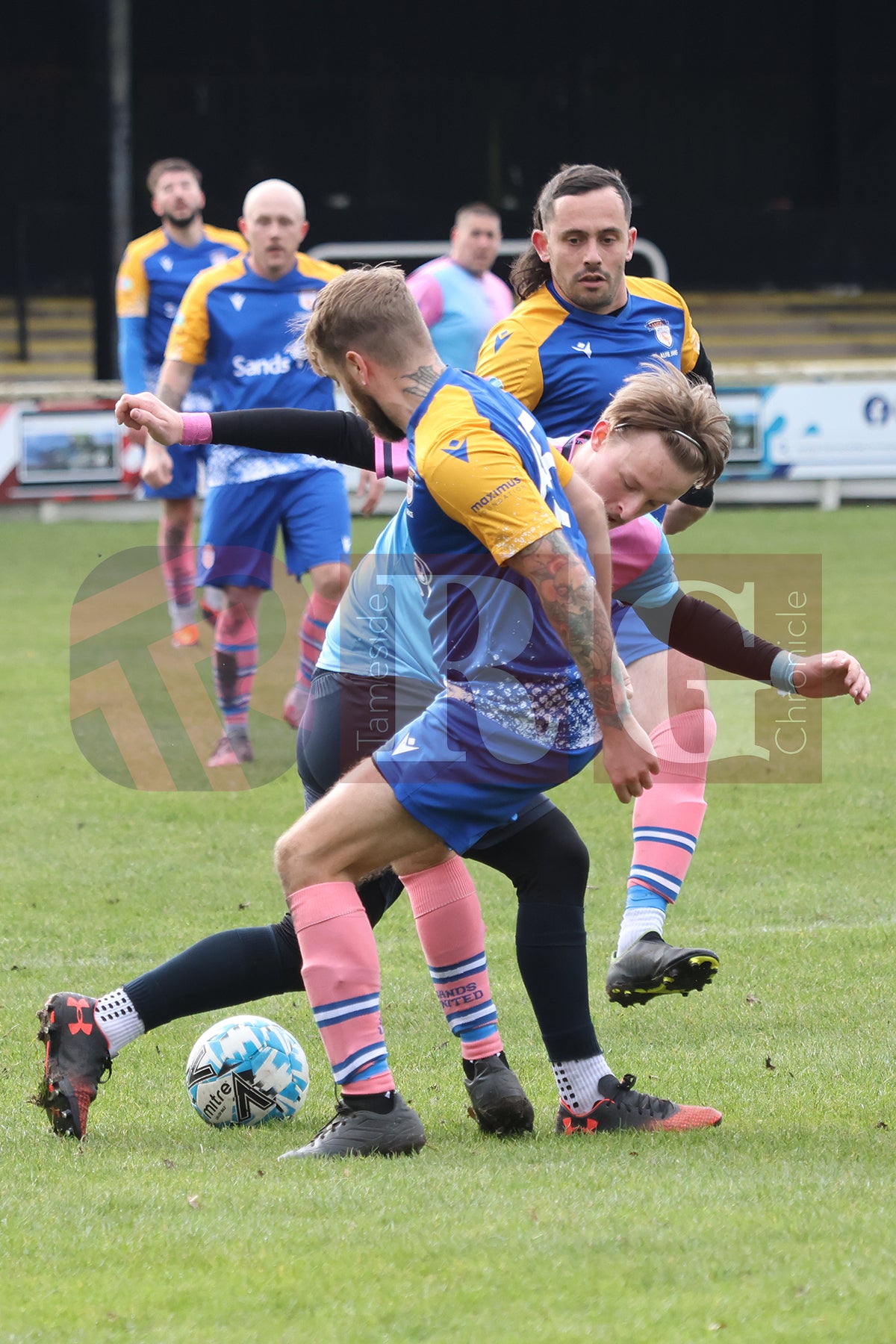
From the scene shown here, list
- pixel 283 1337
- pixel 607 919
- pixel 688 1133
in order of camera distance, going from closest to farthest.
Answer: pixel 283 1337 → pixel 688 1133 → pixel 607 919

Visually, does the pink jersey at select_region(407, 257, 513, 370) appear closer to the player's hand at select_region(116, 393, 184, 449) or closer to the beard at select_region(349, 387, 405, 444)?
the player's hand at select_region(116, 393, 184, 449)

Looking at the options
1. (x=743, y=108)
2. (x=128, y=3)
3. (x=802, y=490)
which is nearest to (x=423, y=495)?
(x=802, y=490)

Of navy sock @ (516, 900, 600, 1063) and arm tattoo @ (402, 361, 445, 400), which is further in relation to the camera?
navy sock @ (516, 900, 600, 1063)

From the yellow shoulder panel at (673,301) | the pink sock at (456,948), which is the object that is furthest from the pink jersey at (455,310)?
the pink sock at (456,948)

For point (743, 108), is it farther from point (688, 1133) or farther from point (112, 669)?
point (688, 1133)

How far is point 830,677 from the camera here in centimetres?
375

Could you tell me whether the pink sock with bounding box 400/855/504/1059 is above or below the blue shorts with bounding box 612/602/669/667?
below

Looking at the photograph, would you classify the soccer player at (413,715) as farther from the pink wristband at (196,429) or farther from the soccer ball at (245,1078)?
the soccer ball at (245,1078)

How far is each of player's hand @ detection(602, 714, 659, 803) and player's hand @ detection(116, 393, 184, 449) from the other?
1.09 meters

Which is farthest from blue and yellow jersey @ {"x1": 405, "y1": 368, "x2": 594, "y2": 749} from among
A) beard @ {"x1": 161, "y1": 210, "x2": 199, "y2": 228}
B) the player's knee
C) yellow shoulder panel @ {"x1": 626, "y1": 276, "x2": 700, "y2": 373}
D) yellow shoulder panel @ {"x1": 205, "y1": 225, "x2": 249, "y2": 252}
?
yellow shoulder panel @ {"x1": 205, "y1": 225, "x2": 249, "y2": 252}

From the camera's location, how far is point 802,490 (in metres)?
18.4

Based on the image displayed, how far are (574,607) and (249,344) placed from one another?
16.4 ft

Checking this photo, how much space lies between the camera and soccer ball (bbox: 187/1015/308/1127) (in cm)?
369

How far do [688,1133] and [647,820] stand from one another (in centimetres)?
106
